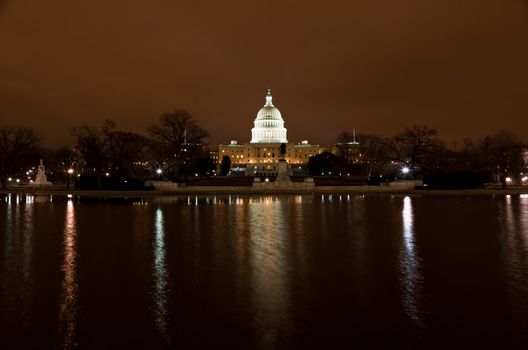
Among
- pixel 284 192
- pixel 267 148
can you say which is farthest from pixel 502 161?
pixel 267 148

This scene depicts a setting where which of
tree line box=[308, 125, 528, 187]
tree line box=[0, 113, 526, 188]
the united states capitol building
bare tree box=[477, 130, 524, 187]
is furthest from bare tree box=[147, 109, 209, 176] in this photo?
the united states capitol building

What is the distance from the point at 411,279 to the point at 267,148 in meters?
135

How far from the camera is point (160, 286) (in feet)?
35.2

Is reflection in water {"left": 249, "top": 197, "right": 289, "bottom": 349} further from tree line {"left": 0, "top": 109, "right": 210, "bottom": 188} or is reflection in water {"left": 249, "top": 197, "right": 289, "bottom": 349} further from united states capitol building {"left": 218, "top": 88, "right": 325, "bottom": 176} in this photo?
united states capitol building {"left": 218, "top": 88, "right": 325, "bottom": 176}

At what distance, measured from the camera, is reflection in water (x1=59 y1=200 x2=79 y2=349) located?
7961mm

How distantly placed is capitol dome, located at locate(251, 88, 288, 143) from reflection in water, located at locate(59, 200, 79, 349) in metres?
133

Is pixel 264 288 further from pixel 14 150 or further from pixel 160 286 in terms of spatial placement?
pixel 14 150

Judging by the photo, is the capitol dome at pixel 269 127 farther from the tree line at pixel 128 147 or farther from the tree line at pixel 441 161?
the tree line at pixel 128 147

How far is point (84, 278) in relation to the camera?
11461 millimetres

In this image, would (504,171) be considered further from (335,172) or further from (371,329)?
(371,329)

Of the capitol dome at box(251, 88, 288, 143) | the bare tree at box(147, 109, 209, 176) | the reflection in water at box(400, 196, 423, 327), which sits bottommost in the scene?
the reflection in water at box(400, 196, 423, 327)

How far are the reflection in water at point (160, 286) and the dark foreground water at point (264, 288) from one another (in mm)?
28

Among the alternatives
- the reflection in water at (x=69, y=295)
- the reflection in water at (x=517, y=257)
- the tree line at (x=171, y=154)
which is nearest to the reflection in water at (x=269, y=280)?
the reflection in water at (x=69, y=295)

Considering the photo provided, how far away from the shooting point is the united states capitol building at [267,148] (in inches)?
5655
